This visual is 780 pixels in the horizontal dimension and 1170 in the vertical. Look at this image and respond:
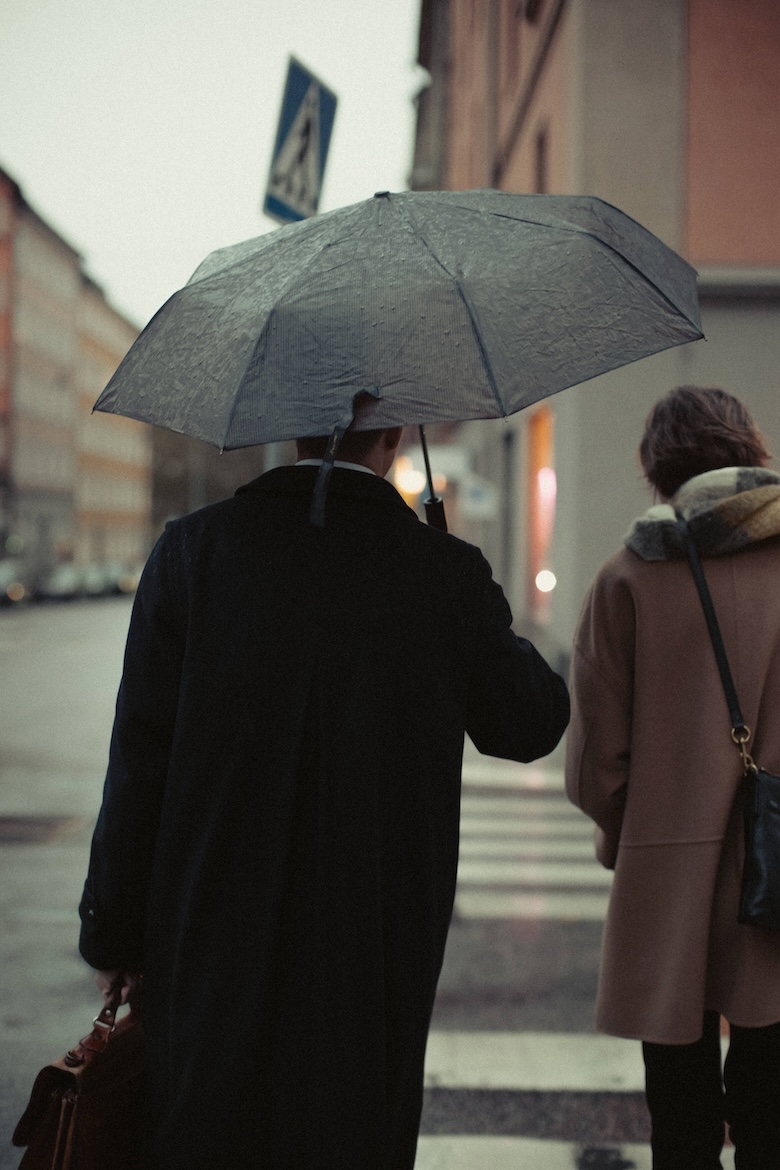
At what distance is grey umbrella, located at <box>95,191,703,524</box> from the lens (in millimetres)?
1865

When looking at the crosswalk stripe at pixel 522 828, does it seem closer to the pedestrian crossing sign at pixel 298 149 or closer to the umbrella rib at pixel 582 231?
the pedestrian crossing sign at pixel 298 149

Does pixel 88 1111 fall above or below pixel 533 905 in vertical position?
above

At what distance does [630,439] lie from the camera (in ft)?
31.7

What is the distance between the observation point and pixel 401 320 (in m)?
1.92

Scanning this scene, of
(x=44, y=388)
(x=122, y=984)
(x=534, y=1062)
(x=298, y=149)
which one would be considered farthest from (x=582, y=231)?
(x=44, y=388)

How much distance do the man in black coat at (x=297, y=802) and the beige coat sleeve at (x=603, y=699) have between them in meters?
0.57

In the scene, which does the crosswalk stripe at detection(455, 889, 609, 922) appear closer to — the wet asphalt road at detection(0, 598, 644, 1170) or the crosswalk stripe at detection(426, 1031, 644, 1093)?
the wet asphalt road at detection(0, 598, 644, 1170)

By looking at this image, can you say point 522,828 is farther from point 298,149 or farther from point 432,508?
point 432,508

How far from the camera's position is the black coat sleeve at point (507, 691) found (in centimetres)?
196

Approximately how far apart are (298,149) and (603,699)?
3.85 metres

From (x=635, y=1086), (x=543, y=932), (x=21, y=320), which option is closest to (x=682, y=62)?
(x=543, y=932)

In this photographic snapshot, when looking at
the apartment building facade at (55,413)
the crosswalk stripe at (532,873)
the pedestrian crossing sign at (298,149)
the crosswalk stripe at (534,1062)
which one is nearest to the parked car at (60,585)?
the apartment building facade at (55,413)

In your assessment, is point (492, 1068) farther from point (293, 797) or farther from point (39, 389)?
point (39, 389)

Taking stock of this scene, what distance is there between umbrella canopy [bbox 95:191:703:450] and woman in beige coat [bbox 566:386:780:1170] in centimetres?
48
